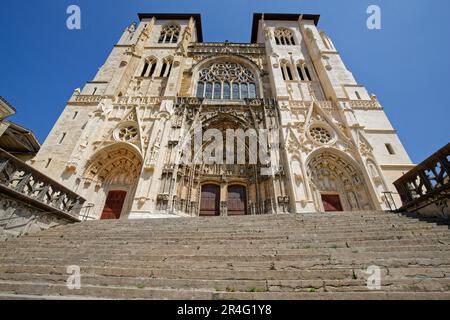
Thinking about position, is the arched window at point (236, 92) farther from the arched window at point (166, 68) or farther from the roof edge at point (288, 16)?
the roof edge at point (288, 16)

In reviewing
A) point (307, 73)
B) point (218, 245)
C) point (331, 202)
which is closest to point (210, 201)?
point (331, 202)

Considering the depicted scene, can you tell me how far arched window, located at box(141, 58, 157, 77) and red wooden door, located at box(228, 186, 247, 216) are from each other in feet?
43.4

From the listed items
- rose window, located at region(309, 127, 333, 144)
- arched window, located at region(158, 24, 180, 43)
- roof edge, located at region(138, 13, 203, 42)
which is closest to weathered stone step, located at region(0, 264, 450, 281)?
rose window, located at region(309, 127, 333, 144)

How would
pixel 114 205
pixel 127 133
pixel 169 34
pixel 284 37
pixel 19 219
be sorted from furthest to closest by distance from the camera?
pixel 169 34 → pixel 284 37 → pixel 127 133 → pixel 114 205 → pixel 19 219

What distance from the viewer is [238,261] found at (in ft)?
10.9

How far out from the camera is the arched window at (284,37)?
2083cm

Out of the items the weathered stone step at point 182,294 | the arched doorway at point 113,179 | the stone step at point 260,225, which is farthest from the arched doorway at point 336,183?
the arched doorway at point 113,179

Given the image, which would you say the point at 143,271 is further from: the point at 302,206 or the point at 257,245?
the point at 302,206

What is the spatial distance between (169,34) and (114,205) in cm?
2047

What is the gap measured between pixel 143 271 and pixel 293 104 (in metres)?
14.1

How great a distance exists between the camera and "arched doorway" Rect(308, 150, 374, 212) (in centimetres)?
1059

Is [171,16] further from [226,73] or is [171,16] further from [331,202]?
[331,202]

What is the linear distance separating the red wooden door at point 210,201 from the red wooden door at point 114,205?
15.8 ft
